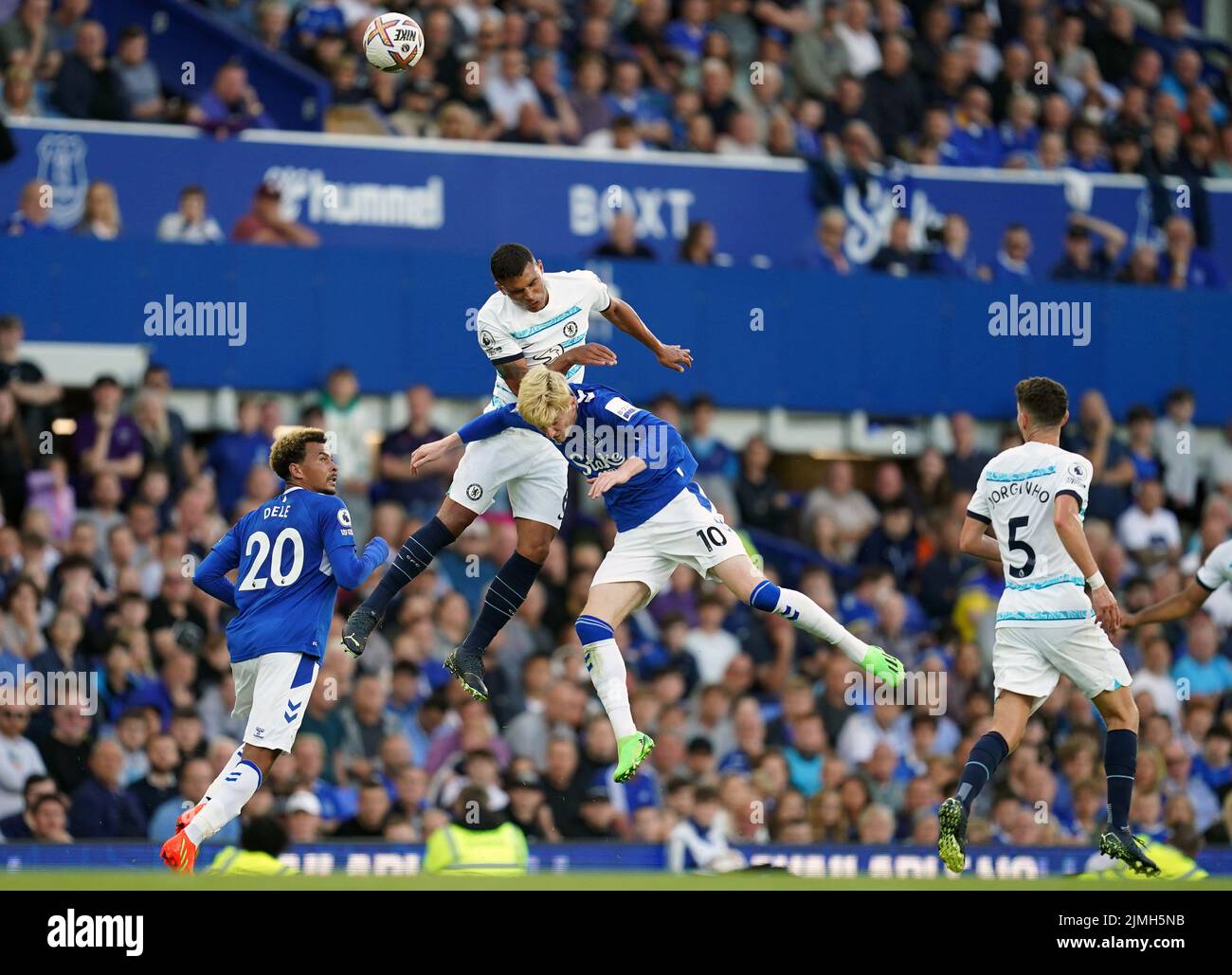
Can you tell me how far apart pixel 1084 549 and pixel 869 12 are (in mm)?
12666

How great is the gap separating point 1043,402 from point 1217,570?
1.88 m

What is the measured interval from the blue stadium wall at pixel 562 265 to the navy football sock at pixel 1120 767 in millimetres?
7840

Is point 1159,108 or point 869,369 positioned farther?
point 1159,108

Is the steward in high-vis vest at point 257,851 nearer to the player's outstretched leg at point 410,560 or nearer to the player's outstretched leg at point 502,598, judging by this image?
the player's outstretched leg at point 410,560

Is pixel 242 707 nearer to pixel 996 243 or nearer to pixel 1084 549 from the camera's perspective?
pixel 1084 549

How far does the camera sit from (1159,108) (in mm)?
23625

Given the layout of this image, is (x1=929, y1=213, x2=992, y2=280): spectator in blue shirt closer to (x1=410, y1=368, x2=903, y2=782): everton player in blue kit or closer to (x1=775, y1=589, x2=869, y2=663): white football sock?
(x1=410, y1=368, x2=903, y2=782): everton player in blue kit

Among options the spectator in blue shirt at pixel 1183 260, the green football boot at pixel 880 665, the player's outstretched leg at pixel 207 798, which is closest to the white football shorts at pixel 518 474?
the green football boot at pixel 880 665

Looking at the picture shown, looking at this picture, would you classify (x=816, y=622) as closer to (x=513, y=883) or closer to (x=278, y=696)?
(x=513, y=883)

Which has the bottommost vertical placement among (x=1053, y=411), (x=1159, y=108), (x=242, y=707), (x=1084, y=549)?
(x=242, y=707)

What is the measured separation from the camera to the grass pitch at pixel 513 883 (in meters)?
10.2

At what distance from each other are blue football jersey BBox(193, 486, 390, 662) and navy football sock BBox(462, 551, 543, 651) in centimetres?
135

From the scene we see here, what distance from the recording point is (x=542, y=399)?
11734 mm
